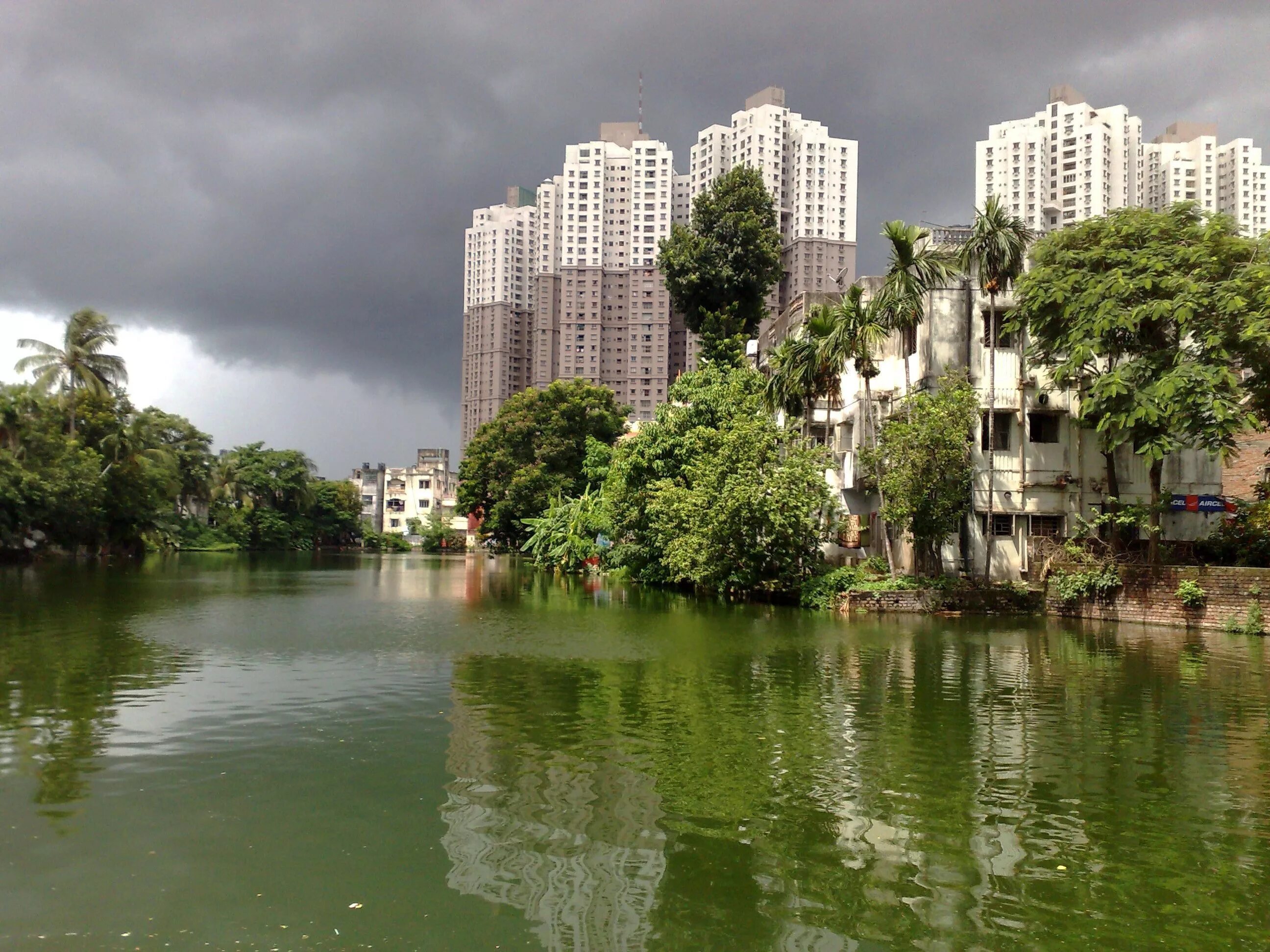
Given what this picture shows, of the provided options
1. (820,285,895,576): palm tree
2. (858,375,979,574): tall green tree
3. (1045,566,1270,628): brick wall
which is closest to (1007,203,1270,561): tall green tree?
(1045,566,1270,628): brick wall

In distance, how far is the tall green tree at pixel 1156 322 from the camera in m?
24.1

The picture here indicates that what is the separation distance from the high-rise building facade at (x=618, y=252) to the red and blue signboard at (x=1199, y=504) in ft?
237

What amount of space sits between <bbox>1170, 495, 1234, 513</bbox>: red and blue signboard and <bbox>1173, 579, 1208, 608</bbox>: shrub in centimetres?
492

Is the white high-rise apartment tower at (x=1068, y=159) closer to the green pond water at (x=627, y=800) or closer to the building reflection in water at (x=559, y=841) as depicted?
the green pond water at (x=627, y=800)

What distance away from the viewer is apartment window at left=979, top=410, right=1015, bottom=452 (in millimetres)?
31078

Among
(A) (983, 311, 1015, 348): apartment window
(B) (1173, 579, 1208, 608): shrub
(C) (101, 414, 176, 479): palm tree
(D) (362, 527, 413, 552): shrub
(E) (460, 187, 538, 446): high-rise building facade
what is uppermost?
(E) (460, 187, 538, 446): high-rise building facade

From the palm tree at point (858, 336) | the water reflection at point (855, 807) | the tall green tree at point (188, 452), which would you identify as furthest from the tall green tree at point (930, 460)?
the tall green tree at point (188, 452)

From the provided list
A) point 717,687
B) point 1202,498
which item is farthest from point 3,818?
point 1202,498

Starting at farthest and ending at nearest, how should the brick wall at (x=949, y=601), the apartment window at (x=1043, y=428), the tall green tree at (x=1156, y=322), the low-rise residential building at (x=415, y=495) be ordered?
the low-rise residential building at (x=415, y=495) → the apartment window at (x=1043, y=428) → the brick wall at (x=949, y=601) → the tall green tree at (x=1156, y=322)

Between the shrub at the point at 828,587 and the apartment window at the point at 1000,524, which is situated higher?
the apartment window at the point at 1000,524

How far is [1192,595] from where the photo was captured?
25.5m

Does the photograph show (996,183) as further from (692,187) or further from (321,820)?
(321,820)

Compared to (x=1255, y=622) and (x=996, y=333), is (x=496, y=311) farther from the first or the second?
(x=1255, y=622)

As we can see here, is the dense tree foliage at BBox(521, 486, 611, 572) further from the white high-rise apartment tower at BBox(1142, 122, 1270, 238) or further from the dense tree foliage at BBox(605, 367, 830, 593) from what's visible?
the white high-rise apartment tower at BBox(1142, 122, 1270, 238)
